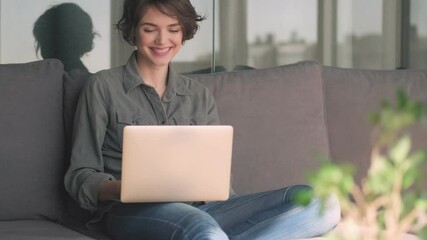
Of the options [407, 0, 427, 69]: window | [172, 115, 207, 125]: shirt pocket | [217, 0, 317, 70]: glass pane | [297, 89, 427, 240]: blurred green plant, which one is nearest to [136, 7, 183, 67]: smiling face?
[172, 115, 207, 125]: shirt pocket

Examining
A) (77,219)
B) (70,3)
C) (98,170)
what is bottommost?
(77,219)

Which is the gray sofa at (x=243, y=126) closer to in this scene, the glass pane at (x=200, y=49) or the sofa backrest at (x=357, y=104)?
the sofa backrest at (x=357, y=104)

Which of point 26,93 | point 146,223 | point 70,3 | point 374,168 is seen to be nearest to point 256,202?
point 146,223

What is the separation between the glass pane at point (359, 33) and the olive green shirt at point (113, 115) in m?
1.01

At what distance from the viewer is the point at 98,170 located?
2396mm

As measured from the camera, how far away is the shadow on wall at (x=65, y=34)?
3.08 metres

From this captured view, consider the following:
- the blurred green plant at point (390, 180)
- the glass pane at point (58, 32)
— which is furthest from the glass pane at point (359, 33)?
the blurred green plant at point (390, 180)

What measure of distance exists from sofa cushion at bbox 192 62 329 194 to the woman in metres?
0.14

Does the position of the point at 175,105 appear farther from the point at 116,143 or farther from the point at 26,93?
the point at 26,93

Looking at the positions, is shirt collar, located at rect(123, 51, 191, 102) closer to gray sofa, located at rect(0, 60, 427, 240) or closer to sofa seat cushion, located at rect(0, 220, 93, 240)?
gray sofa, located at rect(0, 60, 427, 240)

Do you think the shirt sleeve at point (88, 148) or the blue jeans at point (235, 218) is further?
the shirt sleeve at point (88, 148)

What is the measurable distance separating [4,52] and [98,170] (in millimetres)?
824

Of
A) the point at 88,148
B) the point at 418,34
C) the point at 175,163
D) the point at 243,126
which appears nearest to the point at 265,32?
the point at 418,34

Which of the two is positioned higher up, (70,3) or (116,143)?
(70,3)
